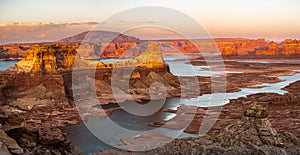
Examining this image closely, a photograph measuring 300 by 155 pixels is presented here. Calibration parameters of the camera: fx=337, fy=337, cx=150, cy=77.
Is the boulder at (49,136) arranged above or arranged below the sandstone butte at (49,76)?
above

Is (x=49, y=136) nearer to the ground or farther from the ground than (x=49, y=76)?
farther from the ground

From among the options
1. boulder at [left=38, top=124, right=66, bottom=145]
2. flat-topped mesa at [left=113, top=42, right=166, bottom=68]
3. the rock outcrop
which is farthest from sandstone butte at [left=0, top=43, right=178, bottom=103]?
the rock outcrop

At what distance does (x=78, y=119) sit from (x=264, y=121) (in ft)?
63.4

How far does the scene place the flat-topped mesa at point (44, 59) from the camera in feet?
126

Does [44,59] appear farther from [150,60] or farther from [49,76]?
[150,60]

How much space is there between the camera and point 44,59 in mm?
39156

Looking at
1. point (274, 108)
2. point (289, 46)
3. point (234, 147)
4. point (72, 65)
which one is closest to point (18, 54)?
point (72, 65)

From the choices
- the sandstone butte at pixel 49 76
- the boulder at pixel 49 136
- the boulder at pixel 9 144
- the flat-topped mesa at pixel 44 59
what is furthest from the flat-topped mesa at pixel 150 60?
the boulder at pixel 9 144

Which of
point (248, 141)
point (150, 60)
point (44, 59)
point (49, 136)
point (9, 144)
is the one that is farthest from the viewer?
point (150, 60)

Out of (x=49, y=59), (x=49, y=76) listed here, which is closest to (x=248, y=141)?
(x=49, y=76)

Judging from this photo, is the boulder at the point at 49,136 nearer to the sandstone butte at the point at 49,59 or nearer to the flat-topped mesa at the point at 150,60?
the sandstone butte at the point at 49,59

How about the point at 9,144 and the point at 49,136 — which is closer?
the point at 9,144

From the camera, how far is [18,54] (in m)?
124

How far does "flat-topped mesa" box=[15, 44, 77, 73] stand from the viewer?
38.4 meters
